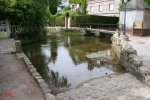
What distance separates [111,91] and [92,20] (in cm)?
2724

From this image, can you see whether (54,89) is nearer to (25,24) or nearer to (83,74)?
(83,74)

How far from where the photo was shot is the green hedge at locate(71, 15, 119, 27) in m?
34.1

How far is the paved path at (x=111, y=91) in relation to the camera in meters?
7.09

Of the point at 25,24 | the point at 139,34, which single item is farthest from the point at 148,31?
the point at 25,24

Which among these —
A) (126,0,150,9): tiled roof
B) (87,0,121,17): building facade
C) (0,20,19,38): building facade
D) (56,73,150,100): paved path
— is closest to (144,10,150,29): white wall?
(126,0,150,9): tiled roof

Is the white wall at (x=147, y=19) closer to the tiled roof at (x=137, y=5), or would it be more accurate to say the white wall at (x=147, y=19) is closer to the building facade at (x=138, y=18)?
the building facade at (x=138, y=18)

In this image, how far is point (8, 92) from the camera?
684 centimetres

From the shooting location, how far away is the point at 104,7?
3919 cm

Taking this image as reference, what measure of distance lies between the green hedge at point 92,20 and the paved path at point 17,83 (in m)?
24.3

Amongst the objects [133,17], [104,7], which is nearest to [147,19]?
[133,17]

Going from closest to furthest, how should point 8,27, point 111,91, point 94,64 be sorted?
1. point 111,91
2. point 94,64
3. point 8,27

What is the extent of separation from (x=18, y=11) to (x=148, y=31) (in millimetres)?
13725

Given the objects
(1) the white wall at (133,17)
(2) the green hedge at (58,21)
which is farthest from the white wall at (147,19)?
(2) the green hedge at (58,21)

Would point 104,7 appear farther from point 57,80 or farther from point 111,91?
point 111,91
